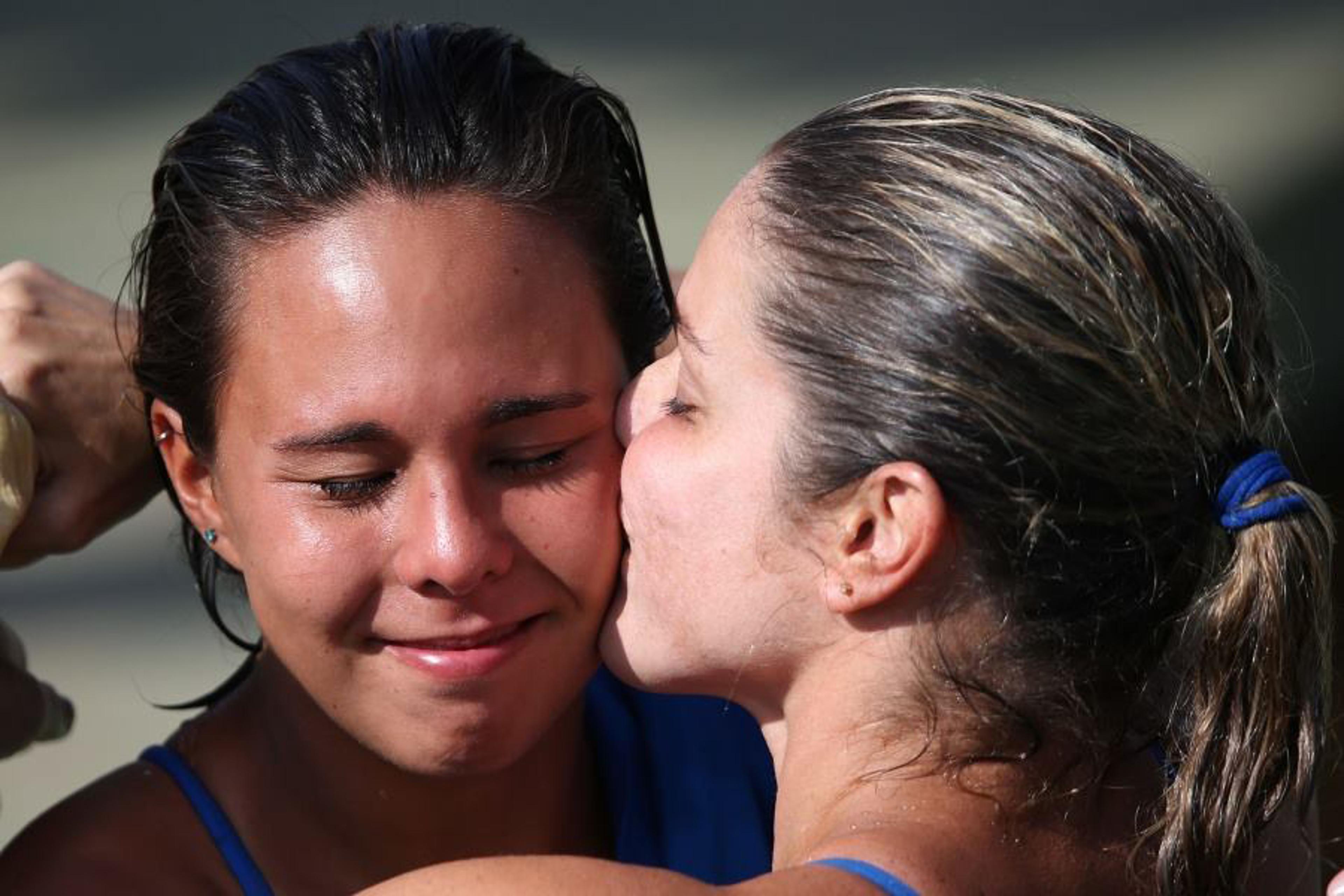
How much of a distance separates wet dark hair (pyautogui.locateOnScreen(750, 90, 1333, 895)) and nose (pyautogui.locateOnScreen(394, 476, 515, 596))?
36cm

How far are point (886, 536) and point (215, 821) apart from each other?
963mm

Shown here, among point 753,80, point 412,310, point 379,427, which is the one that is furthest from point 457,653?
point 753,80

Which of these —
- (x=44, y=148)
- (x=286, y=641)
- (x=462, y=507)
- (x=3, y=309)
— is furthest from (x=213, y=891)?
(x=44, y=148)

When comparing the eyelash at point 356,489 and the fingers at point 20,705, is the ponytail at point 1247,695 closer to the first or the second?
the eyelash at point 356,489

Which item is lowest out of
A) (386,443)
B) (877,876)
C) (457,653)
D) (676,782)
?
(676,782)

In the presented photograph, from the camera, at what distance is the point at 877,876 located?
67.7 inches

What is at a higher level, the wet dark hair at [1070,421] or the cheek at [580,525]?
the wet dark hair at [1070,421]

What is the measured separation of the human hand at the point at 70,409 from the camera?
2412 mm

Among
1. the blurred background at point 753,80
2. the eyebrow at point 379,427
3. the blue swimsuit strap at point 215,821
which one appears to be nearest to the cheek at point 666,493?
the eyebrow at point 379,427

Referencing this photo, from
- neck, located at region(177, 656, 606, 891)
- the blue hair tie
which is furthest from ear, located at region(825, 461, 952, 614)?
neck, located at region(177, 656, 606, 891)

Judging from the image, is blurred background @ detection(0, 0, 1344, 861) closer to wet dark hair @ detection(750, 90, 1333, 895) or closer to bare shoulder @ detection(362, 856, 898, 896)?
wet dark hair @ detection(750, 90, 1333, 895)

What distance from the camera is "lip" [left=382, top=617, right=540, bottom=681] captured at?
7.11 ft

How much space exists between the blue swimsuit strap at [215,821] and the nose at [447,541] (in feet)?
1.53

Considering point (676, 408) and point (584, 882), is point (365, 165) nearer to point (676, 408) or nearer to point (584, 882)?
point (676, 408)
